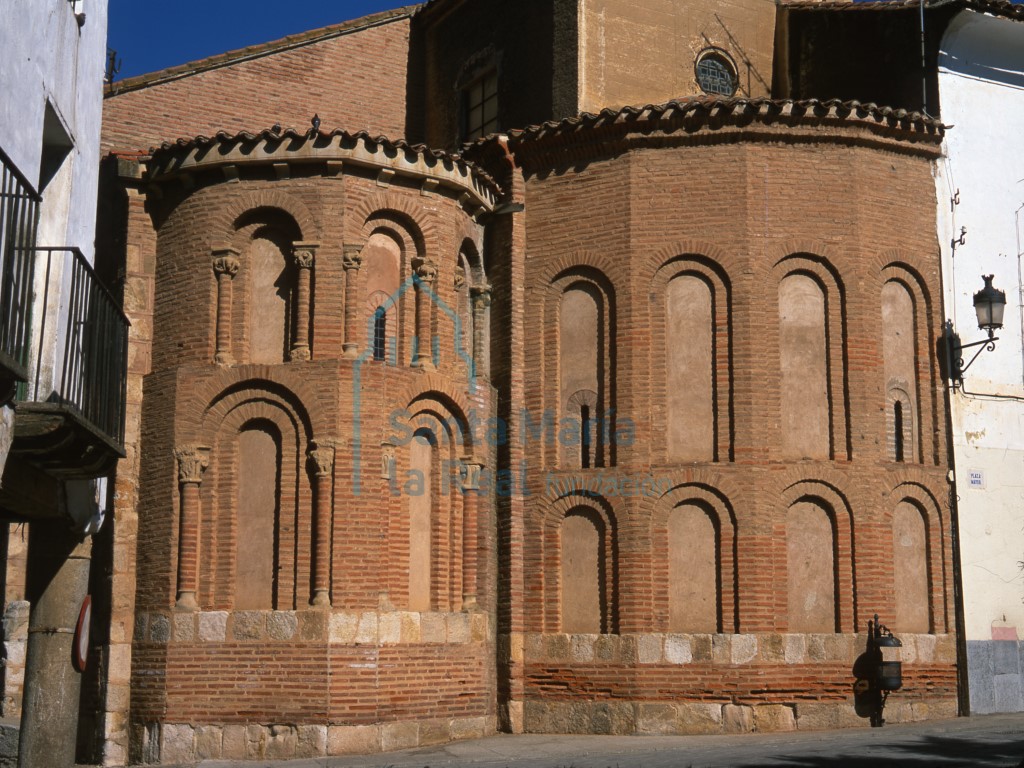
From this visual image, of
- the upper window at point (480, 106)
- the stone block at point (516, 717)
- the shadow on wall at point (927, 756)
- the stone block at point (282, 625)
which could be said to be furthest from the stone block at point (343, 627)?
the upper window at point (480, 106)

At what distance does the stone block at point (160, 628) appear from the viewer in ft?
49.3

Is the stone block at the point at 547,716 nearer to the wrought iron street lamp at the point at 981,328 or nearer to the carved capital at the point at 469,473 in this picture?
the carved capital at the point at 469,473

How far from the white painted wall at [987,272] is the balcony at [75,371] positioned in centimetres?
1042

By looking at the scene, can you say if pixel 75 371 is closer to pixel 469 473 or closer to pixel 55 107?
pixel 55 107

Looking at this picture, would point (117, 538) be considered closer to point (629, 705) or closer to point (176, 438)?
point (176, 438)

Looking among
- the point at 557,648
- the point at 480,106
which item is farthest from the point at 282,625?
the point at 480,106

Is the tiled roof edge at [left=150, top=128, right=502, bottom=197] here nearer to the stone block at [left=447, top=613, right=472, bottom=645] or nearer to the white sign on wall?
the stone block at [left=447, top=613, right=472, bottom=645]

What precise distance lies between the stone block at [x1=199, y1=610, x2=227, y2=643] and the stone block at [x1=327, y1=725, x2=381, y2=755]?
5.36 feet

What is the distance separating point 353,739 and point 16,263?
7630mm

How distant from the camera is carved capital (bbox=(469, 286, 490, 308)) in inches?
682

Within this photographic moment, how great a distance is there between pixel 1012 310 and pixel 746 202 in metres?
3.94

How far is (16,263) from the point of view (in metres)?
8.37

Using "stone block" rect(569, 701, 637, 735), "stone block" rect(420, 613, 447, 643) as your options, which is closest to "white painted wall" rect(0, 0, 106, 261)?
"stone block" rect(420, 613, 447, 643)

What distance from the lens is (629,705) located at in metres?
15.6
